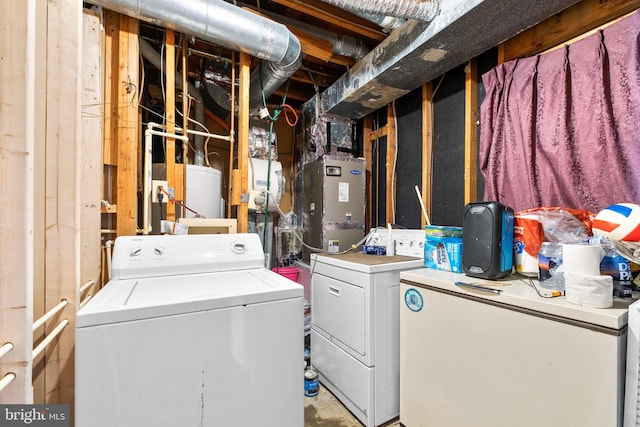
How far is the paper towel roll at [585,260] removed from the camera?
970 millimetres

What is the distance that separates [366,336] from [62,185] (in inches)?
63.5

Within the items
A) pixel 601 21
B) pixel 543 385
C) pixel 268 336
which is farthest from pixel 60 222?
pixel 601 21

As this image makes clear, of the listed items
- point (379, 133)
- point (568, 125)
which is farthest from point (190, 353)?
point (379, 133)

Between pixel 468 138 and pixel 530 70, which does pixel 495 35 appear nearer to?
pixel 530 70

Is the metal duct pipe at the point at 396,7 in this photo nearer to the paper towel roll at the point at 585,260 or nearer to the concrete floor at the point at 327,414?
the paper towel roll at the point at 585,260

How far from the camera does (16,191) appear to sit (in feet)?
2.49

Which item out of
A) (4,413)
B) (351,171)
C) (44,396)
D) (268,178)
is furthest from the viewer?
(351,171)

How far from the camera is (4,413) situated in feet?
2.52

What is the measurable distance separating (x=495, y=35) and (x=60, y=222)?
7.82 feet

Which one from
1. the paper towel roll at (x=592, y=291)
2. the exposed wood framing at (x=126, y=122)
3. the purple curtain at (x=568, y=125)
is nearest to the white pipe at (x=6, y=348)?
the exposed wood framing at (x=126, y=122)

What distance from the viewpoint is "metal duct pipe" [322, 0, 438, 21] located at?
5.13ft

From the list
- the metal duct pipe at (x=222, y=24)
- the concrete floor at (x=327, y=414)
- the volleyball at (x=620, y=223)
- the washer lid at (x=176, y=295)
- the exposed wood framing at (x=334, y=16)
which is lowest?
the concrete floor at (x=327, y=414)

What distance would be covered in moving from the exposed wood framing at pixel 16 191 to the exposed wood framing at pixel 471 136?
223 centimetres

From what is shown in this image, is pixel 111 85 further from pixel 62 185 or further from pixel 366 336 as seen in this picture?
pixel 366 336
